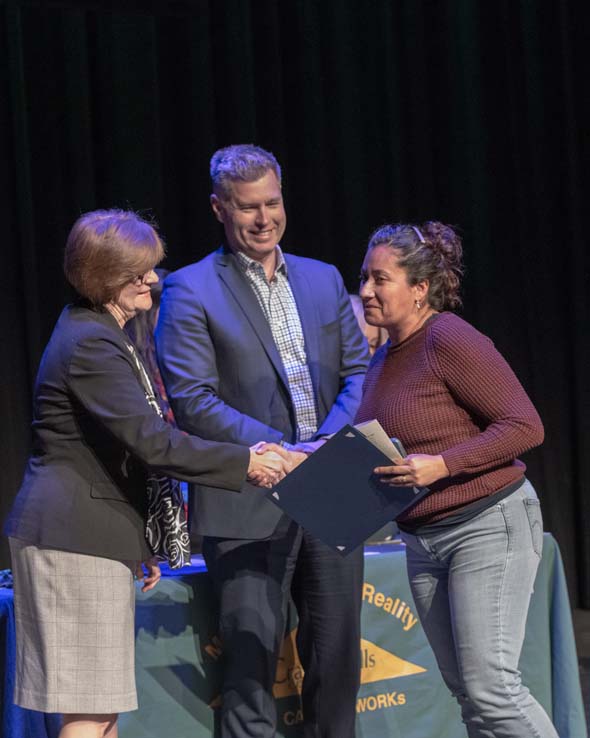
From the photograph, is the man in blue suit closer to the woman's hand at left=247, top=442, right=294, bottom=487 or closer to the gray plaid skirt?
the woman's hand at left=247, top=442, right=294, bottom=487

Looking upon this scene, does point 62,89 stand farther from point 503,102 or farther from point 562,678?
point 562,678

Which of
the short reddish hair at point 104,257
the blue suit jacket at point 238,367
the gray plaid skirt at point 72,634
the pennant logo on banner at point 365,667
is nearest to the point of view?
the gray plaid skirt at point 72,634

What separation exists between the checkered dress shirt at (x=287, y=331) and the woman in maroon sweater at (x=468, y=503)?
401 mm

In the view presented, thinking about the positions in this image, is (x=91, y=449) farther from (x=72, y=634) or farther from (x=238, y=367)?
(x=238, y=367)

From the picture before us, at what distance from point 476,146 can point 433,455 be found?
130 inches

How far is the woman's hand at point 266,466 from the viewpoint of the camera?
253 centimetres

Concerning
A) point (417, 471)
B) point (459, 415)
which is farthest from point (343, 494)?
point (459, 415)

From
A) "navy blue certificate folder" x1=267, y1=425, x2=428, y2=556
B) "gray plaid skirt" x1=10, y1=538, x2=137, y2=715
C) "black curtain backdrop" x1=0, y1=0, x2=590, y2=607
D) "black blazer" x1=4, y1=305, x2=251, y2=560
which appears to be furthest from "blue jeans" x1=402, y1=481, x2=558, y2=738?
"black curtain backdrop" x1=0, y1=0, x2=590, y2=607

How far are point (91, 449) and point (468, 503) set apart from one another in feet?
2.86

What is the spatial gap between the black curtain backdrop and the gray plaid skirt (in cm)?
226

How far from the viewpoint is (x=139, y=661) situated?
2986 millimetres

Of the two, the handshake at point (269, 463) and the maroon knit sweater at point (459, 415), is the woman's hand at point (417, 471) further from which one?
the handshake at point (269, 463)

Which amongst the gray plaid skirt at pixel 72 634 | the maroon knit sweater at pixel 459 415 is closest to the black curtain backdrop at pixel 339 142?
the gray plaid skirt at pixel 72 634

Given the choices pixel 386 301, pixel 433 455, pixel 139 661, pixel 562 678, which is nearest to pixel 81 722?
pixel 139 661
